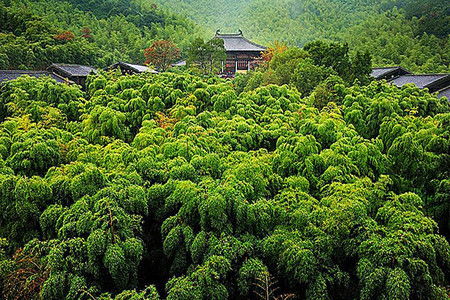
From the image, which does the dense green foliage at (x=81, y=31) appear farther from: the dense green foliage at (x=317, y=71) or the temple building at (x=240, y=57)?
the dense green foliage at (x=317, y=71)

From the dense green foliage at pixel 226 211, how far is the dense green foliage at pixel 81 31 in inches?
924

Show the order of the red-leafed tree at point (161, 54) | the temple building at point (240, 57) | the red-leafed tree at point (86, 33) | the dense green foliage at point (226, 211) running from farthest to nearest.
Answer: the red-leafed tree at point (86, 33), the temple building at point (240, 57), the red-leafed tree at point (161, 54), the dense green foliage at point (226, 211)

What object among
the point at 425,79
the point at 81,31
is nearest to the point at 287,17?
the point at 81,31

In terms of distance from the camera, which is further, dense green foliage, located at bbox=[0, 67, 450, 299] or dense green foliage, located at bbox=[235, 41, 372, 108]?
dense green foliage, located at bbox=[235, 41, 372, 108]

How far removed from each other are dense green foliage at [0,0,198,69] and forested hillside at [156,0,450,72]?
17.0m

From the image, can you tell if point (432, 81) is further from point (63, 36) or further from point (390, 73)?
point (63, 36)

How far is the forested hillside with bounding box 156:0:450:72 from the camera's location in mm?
37250

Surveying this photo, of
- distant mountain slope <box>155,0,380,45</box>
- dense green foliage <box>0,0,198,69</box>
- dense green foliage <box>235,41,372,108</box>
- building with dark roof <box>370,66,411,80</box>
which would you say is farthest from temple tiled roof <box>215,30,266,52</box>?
distant mountain slope <box>155,0,380,45</box>

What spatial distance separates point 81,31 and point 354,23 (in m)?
39.4

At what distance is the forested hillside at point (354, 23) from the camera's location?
37.2 metres

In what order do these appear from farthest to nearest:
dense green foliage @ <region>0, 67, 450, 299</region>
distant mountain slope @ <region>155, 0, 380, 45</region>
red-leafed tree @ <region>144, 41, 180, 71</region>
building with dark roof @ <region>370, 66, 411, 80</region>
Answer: distant mountain slope @ <region>155, 0, 380, 45</region>, red-leafed tree @ <region>144, 41, 180, 71</region>, building with dark roof @ <region>370, 66, 411, 80</region>, dense green foliage @ <region>0, 67, 450, 299</region>

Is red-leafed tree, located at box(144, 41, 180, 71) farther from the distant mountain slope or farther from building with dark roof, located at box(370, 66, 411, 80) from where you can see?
the distant mountain slope

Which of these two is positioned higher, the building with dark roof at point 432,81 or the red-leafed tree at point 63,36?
the red-leafed tree at point 63,36

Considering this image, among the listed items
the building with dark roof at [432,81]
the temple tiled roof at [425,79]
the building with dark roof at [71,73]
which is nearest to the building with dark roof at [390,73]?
the temple tiled roof at [425,79]
